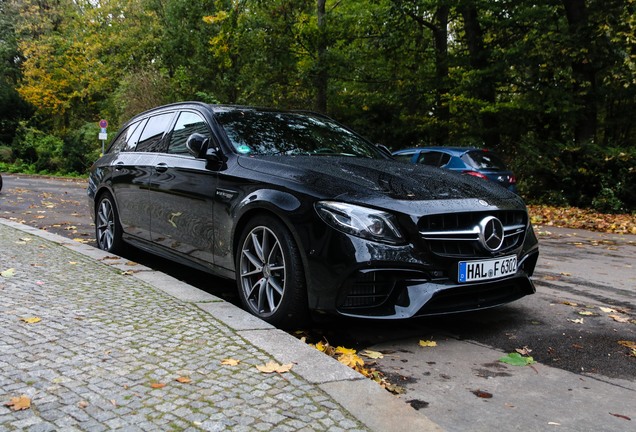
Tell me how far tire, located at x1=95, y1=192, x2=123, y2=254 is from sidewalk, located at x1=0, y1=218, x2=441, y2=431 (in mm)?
1854

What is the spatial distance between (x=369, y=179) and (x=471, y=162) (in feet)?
27.7

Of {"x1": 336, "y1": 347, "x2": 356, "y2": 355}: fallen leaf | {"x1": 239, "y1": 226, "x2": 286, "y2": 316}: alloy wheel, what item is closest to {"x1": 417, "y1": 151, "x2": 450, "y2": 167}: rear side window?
{"x1": 239, "y1": 226, "x2": 286, "y2": 316}: alloy wheel

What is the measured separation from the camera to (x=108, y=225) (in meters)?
6.89

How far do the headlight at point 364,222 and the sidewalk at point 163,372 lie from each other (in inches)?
29.4

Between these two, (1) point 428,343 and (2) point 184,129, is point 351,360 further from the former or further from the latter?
(2) point 184,129

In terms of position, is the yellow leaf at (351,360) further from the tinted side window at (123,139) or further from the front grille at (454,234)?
the tinted side window at (123,139)

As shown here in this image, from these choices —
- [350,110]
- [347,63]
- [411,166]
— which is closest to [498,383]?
[411,166]

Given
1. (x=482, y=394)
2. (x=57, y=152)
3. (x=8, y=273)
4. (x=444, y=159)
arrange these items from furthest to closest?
(x=57, y=152)
(x=444, y=159)
(x=8, y=273)
(x=482, y=394)

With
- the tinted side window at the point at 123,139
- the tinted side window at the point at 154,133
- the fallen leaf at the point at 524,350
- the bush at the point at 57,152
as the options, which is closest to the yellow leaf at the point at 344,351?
the fallen leaf at the point at 524,350

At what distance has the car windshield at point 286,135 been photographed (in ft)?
15.9

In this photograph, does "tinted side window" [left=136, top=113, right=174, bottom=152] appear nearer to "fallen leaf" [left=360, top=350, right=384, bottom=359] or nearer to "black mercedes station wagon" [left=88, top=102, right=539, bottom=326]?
"black mercedes station wagon" [left=88, top=102, right=539, bottom=326]

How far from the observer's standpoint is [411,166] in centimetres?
481

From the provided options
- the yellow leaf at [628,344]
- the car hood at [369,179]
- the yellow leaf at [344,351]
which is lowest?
the yellow leaf at [628,344]

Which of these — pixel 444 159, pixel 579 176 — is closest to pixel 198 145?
pixel 444 159
